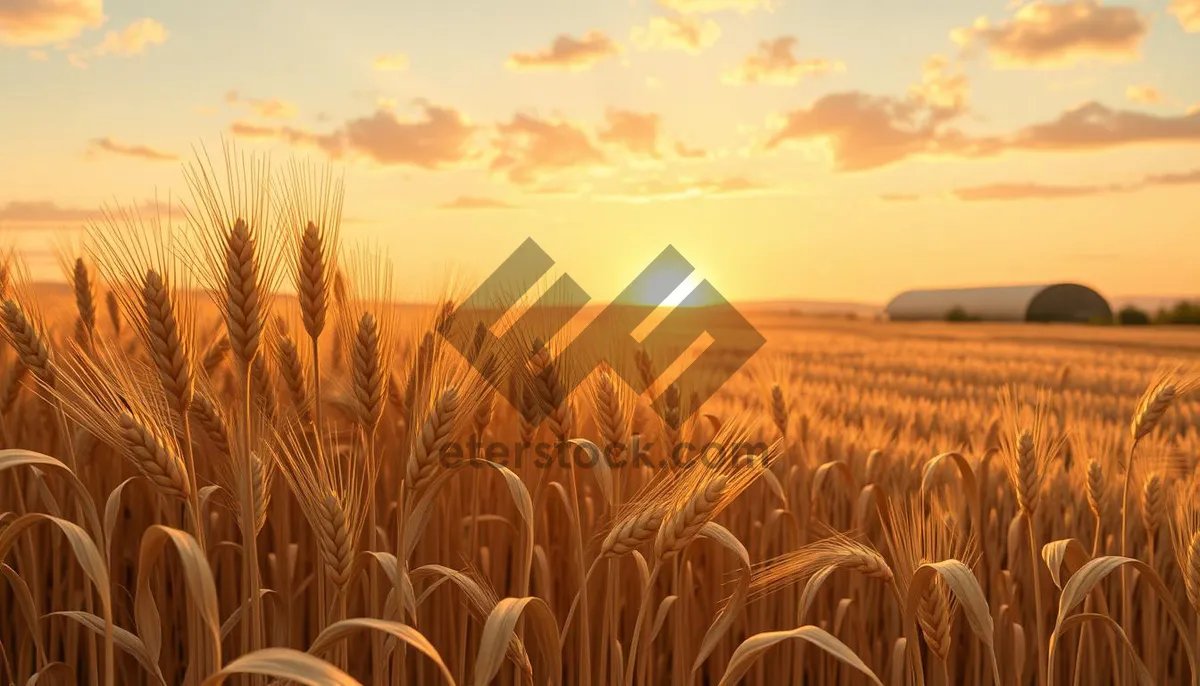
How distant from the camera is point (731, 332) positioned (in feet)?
74.3

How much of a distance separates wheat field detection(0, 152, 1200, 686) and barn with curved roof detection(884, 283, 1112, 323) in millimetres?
35039

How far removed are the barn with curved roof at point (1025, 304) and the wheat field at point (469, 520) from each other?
115 ft

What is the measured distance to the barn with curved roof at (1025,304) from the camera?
1422 inches

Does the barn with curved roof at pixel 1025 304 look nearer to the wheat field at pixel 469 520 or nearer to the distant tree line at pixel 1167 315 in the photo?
the distant tree line at pixel 1167 315

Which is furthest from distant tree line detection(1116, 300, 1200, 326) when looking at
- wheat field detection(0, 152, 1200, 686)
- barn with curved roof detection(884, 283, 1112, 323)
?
wheat field detection(0, 152, 1200, 686)

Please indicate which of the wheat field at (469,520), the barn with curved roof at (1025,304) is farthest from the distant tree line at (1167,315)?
the wheat field at (469,520)

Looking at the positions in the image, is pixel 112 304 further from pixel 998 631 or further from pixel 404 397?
pixel 998 631

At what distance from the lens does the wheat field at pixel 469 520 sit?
58.2 inches

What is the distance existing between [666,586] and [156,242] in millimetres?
2127

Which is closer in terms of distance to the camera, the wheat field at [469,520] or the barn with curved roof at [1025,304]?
the wheat field at [469,520]

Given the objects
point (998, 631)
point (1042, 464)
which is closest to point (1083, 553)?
point (1042, 464)

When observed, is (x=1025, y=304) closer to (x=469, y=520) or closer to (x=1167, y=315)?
(x=1167, y=315)

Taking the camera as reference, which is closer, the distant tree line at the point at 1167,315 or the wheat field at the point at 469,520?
the wheat field at the point at 469,520

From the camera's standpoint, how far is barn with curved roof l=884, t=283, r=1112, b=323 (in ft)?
119
